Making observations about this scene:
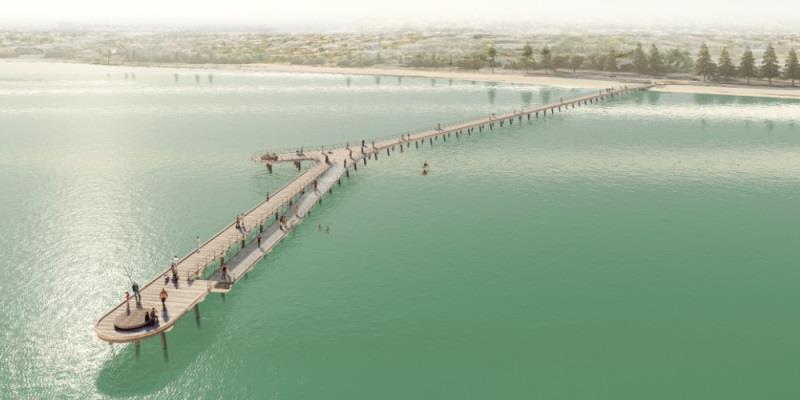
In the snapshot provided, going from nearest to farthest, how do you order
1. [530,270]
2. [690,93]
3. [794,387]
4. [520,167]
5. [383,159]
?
[794,387], [530,270], [520,167], [383,159], [690,93]

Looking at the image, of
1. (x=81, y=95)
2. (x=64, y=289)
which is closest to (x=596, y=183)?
(x=64, y=289)

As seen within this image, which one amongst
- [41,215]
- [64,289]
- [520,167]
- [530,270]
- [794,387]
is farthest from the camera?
[520,167]

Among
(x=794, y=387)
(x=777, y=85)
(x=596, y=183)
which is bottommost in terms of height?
(x=794, y=387)

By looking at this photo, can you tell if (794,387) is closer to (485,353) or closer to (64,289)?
(485,353)

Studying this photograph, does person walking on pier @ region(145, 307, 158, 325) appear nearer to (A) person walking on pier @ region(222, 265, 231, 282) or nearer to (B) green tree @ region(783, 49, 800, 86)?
(A) person walking on pier @ region(222, 265, 231, 282)

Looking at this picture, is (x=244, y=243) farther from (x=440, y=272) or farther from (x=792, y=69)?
(x=792, y=69)

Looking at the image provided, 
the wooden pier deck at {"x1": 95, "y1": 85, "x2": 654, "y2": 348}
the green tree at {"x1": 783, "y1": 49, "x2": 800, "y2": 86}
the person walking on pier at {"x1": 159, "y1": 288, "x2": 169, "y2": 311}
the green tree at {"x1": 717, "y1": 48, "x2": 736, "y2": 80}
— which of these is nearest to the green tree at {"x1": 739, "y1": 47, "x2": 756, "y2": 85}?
the green tree at {"x1": 717, "y1": 48, "x2": 736, "y2": 80}
